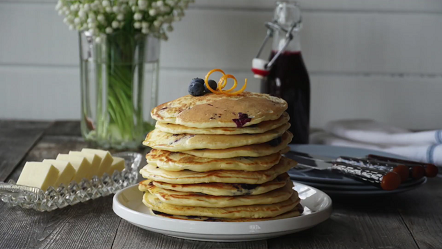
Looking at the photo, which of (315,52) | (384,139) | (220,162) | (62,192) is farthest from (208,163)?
(315,52)

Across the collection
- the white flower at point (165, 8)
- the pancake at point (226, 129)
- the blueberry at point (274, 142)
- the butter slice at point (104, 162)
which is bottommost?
the butter slice at point (104, 162)

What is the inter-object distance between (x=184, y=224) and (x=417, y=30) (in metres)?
1.49

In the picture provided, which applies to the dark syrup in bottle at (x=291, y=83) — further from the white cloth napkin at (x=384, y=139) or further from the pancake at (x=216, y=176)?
the pancake at (x=216, y=176)

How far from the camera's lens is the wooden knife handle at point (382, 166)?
1051 millimetres

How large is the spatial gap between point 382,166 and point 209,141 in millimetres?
427

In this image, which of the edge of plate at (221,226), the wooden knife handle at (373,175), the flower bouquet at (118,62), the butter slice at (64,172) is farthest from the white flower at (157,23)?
the edge of plate at (221,226)

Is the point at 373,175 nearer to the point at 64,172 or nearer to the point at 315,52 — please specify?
the point at 64,172

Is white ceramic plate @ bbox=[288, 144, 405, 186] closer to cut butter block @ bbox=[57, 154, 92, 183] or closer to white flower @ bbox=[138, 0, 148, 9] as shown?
cut butter block @ bbox=[57, 154, 92, 183]

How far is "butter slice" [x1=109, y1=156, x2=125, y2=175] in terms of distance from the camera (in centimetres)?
119

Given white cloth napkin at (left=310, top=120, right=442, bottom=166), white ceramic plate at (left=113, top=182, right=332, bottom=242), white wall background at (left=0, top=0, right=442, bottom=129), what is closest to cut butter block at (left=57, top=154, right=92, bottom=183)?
white ceramic plate at (left=113, top=182, right=332, bottom=242)

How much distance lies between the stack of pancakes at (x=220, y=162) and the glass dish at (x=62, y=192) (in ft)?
0.77

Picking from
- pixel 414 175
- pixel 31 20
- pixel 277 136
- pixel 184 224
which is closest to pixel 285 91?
pixel 414 175

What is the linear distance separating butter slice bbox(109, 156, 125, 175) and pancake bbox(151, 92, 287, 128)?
331 millimetres

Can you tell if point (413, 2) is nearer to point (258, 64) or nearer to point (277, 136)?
point (258, 64)
